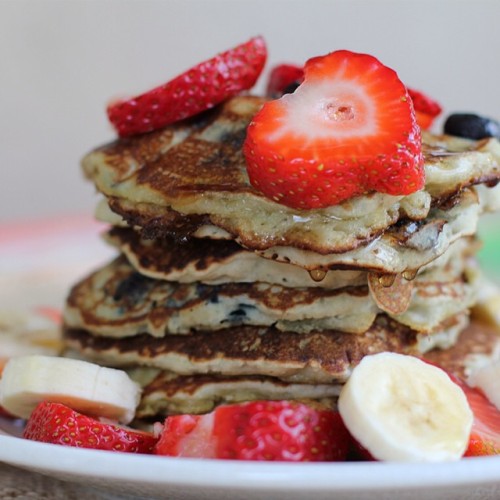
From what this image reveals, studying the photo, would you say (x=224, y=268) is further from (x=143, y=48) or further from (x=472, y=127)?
(x=143, y=48)

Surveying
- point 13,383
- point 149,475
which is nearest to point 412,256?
point 149,475

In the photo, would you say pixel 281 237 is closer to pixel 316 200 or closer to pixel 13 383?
pixel 316 200

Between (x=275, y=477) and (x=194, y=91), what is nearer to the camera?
(x=275, y=477)

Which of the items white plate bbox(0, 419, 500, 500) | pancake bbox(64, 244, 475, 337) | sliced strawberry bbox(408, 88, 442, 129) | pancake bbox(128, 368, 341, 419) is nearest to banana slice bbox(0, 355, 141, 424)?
pancake bbox(128, 368, 341, 419)

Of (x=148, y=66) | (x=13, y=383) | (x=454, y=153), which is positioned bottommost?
(x=148, y=66)

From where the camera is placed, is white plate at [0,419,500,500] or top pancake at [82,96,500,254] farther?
top pancake at [82,96,500,254]

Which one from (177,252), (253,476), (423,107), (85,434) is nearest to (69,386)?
(85,434)

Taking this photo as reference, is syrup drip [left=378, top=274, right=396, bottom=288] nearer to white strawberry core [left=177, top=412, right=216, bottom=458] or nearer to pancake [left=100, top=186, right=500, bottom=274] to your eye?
pancake [left=100, top=186, right=500, bottom=274]
